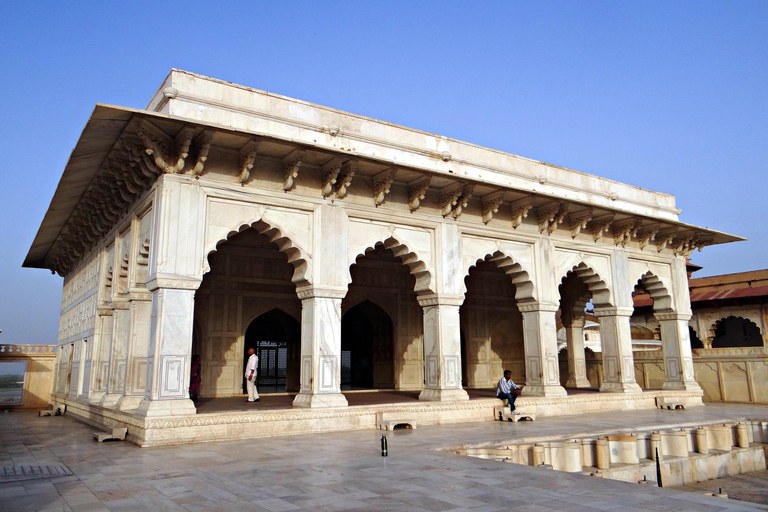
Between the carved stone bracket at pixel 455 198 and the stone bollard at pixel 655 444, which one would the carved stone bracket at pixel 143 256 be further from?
the stone bollard at pixel 655 444

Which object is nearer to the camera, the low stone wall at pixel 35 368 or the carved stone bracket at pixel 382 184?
the carved stone bracket at pixel 382 184

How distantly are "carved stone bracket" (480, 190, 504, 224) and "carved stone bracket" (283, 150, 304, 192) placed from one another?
4.26 metres

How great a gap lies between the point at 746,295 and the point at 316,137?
18.6 metres

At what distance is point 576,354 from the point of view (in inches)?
683

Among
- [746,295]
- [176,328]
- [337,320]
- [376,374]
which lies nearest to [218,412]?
[176,328]

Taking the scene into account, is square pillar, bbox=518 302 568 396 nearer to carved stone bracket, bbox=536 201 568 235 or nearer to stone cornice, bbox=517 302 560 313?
stone cornice, bbox=517 302 560 313

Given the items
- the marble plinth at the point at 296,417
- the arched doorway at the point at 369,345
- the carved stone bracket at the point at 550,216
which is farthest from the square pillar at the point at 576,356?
the arched doorway at the point at 369,345

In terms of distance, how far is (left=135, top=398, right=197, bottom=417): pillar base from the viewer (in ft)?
26.4

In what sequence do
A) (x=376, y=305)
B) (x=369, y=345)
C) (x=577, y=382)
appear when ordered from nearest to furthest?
(x=376, y=305), (x=577, y=382), (x=369, y=345)

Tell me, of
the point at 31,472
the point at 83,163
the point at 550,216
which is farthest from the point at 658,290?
the point at 31,472

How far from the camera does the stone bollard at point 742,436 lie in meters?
9.88

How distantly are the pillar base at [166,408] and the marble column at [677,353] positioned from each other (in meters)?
12.7

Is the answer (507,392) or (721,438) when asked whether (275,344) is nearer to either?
(507,392)

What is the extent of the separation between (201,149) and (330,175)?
7.43ft
